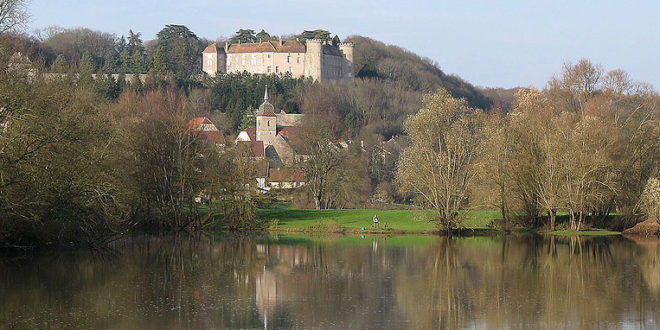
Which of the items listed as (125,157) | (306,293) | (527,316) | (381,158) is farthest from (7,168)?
(381,158)

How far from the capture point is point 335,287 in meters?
24.0

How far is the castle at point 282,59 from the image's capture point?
131875 mm

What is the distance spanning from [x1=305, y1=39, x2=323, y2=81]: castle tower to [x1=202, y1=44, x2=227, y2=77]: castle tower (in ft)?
44.1

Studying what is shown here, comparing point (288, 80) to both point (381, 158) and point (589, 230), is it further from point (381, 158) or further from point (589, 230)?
point (589, 230)

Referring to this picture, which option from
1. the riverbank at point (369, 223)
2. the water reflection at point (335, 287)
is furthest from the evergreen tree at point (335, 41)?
the water reflection at point (335, 287)

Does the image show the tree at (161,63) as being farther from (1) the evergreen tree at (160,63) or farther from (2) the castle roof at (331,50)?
(2) the castle roof at (331,50)

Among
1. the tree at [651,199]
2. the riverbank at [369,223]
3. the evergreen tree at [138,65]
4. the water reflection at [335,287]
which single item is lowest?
the riverbank at [369,223]

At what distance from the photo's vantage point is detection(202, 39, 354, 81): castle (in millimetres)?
131875

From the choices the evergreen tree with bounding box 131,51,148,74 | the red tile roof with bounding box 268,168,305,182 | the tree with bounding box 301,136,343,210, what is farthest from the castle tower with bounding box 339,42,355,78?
the tree with bounding box 301,136,343,210

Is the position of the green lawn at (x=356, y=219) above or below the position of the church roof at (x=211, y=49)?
below

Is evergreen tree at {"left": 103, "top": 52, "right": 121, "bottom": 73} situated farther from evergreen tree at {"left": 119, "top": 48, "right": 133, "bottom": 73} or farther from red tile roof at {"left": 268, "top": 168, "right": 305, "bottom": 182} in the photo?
red tile roof at {"left": 268, "top": 168, "right": 305, "bottom": 182}

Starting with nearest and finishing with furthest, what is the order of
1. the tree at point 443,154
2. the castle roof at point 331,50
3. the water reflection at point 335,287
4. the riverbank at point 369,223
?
1. the water reflection at point 335,287
2. the tree at point 443,154
3. the riverbank at point 369,223
4. the castle roof at point 331,50

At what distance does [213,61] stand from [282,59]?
35.9 feet

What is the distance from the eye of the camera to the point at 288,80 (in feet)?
418
